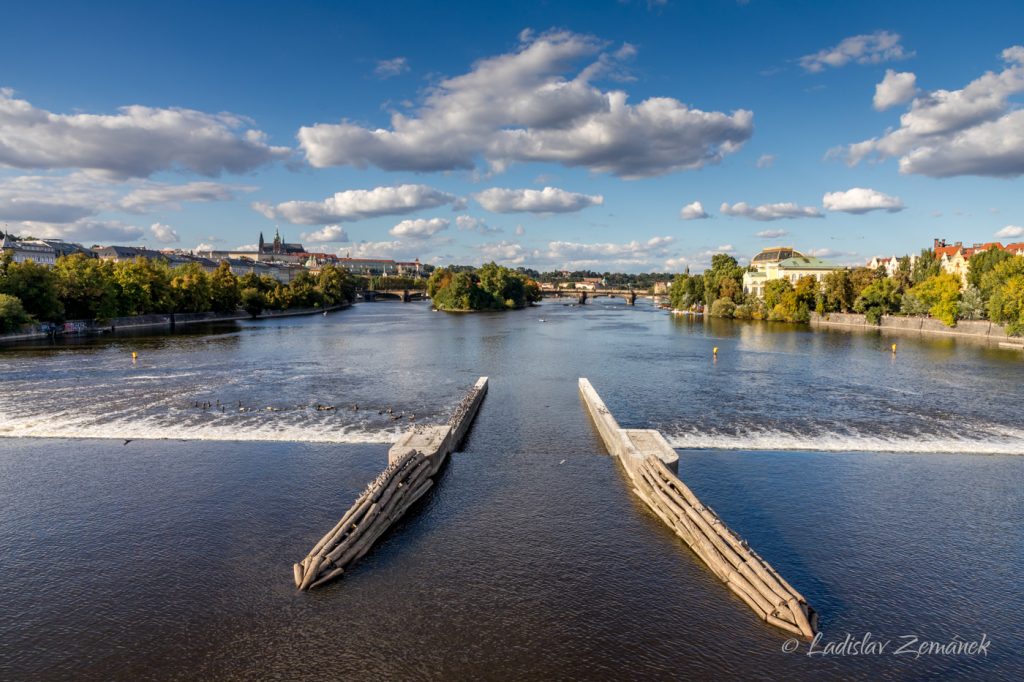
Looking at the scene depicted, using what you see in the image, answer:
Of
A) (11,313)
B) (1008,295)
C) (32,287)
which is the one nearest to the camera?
(11,313)

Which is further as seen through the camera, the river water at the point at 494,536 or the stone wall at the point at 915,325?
the stone wall at the point at 915,325

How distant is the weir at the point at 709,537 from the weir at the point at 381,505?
→ 28.2 feet

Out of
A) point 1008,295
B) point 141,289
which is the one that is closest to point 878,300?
point 1008,295

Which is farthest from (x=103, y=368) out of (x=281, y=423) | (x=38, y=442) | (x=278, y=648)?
(x=278, y=648)

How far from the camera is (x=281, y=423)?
34.8 m

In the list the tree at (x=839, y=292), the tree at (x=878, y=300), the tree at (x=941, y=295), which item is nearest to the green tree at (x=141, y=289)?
the tree at (x=839, y=292)

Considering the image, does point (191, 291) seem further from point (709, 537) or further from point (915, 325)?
point (915, 325)

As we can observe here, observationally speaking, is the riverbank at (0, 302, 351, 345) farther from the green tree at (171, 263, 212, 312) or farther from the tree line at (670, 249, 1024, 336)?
the tree line at (670, 249, 1024, 336)

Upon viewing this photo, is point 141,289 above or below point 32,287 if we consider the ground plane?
above

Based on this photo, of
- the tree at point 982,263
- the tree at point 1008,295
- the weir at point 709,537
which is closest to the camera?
the weir at point 709,537

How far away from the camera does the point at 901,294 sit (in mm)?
120062

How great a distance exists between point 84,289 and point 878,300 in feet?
458

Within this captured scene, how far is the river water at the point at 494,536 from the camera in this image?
14.2 m

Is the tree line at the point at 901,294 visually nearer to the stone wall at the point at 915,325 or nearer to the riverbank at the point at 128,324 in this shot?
the stone wall at the point at 915,325
